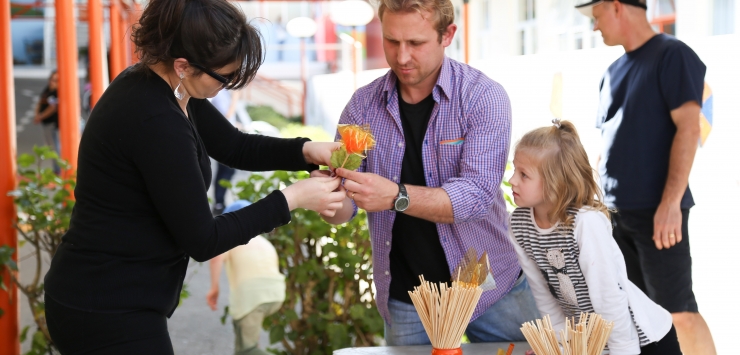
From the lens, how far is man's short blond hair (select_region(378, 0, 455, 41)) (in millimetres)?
2377

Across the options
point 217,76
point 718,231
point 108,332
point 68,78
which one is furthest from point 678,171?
point 68,78

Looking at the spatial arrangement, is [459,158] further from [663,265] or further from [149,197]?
[663,265]

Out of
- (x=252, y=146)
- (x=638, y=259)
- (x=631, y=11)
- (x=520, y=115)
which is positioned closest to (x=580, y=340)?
(x=252, y=146)

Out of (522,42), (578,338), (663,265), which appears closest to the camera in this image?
(578,338)

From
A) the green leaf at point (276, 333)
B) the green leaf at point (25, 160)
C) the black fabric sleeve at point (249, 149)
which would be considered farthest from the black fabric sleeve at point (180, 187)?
the green leaf at point (25, 160)

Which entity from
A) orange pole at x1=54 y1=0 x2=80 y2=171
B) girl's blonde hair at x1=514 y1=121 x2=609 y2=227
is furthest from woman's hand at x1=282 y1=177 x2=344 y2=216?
orange pole at x1=54 y1=0 x2=80 y2=171

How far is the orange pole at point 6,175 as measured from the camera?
149 inches

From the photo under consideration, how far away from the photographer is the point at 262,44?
2031mm

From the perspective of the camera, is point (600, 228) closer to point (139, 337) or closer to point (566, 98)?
Answer: point (139, 337)

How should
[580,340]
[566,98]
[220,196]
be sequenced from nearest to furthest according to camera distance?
[580,340], [566,98], [220,196]

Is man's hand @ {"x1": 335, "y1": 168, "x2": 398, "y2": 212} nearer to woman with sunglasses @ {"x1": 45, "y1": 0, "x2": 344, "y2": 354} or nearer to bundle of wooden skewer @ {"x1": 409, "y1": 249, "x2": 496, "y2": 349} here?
woman with sunglasses @ {"x1": 45, "y1": 0, "x2": 344, "y2": 354}

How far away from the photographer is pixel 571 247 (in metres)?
2.09

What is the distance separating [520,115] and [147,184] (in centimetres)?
494

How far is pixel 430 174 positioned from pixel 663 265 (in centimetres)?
150
